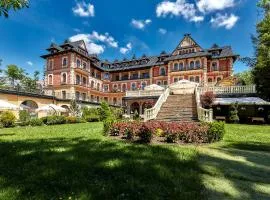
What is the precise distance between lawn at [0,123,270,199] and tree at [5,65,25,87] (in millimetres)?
57118

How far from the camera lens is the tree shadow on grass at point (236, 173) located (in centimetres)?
526

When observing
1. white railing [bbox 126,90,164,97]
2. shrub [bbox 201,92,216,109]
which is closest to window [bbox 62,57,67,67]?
white railing [bbox 126,90,164,97]

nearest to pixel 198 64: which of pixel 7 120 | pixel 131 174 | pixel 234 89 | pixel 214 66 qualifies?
pixel 214 66

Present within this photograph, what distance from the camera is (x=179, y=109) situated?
2216cm

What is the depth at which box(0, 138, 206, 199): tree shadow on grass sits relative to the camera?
488 centimetres

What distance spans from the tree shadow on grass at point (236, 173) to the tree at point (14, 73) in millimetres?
60456

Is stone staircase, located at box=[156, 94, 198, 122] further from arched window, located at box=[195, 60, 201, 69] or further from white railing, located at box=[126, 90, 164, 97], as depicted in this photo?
arched window, located at box=[195, 60, 201, 69]

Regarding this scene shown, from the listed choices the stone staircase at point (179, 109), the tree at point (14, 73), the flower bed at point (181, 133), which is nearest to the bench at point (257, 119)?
the stone staircase at point (179, 109)

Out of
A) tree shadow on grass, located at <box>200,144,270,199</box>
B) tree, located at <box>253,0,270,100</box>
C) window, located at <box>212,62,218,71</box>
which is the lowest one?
tree shadow on grass, located at <box>200,144,270,199</box>

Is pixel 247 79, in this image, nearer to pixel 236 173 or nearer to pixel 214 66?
pixel 214 66

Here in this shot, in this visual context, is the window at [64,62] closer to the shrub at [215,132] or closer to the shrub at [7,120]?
the shrub at [7,120]

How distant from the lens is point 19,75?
60.8 meters

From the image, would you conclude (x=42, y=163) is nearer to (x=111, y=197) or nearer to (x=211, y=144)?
(x=111, y=197)

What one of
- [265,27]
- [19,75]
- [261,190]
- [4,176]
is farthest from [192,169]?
[19,75]
